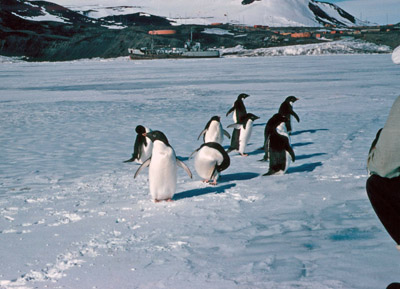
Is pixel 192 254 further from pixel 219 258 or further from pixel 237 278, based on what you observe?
pixel 237 278

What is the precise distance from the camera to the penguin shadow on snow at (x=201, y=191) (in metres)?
5.09

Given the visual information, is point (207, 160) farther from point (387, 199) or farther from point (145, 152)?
point (387, 199)

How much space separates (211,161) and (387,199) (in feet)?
11.4

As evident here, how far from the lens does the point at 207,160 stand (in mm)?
5555

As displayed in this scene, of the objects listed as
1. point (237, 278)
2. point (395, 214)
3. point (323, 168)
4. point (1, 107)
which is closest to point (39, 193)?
point (237, 278)

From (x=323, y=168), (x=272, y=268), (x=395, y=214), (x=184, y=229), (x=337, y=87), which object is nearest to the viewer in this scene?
(x=395, y=214)

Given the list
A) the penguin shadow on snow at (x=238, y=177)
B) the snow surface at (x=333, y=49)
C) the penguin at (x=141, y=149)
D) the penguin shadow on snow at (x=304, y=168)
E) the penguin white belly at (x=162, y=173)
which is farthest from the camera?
the snow surface at (x=333, y=49)

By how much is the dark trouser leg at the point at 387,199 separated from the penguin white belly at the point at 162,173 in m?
2.80

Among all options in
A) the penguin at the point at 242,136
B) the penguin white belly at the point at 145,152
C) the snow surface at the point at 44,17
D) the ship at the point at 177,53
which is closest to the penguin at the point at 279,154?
the penguin at the point at 242,136

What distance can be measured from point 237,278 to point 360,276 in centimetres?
75

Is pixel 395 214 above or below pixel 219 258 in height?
above

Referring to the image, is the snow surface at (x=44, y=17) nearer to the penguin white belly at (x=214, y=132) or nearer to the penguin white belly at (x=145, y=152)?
the penguin white belly at (x=214, y=132)

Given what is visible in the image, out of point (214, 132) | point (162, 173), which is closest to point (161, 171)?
point (162, 173)

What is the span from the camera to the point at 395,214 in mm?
2156
